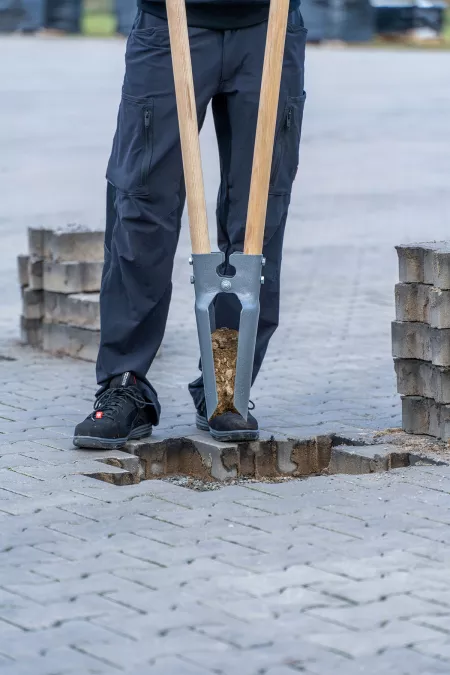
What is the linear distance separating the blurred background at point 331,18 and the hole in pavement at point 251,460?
26.7 meters

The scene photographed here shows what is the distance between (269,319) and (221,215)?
15.4 inches

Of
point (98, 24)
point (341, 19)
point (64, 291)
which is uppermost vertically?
point (98, 24)

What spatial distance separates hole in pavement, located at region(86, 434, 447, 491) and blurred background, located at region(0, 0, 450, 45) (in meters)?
26.7

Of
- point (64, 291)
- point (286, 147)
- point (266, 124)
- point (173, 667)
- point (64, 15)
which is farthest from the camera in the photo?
point (64, 15)

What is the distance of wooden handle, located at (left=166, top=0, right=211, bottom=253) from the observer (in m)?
4.49

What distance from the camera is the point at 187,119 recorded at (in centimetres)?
454

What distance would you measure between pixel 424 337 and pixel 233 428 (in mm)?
685

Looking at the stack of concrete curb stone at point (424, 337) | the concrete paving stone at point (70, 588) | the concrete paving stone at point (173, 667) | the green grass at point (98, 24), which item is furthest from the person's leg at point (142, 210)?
the green grass at point (98, 24)

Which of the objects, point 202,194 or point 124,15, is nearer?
point 202,194

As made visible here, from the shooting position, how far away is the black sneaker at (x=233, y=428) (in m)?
4.80

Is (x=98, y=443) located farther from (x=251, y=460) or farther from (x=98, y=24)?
(x=98, y=24)

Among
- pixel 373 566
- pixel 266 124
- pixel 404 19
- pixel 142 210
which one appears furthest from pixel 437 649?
→ pixel 404 19

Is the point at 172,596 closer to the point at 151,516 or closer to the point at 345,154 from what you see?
the point at 151,516

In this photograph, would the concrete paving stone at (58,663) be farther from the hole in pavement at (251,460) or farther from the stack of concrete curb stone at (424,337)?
the stack of concrete curb stone at (424,337)
